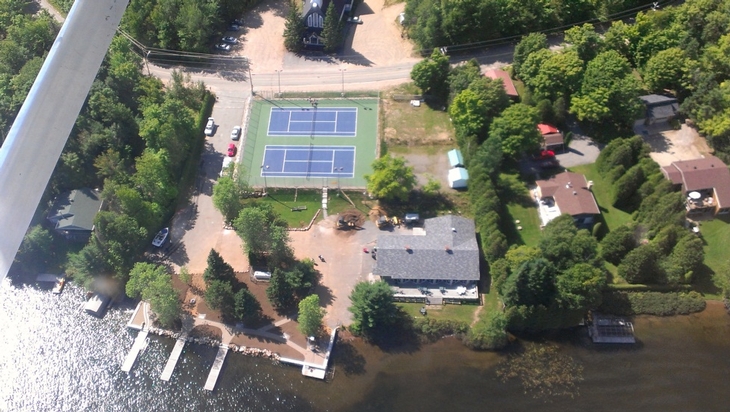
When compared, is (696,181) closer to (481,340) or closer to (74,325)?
(481,340)

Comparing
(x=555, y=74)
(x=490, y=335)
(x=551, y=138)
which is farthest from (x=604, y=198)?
(x=490, y=335)

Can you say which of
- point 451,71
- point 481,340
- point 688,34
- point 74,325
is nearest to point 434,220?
point 481,340

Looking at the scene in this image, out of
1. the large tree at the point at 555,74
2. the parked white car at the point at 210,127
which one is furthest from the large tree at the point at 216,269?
the large tree at the point at 555,74

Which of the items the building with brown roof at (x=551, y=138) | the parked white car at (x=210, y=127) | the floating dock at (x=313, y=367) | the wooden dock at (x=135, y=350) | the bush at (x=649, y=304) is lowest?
the wooden dock at (x=135, y=350)

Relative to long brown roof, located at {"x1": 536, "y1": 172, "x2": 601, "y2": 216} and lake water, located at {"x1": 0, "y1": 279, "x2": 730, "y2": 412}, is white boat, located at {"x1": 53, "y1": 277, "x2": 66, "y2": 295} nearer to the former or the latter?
lake water, located at {"x1": 0, "y1": 279, "x2": 730, "y2": 412}

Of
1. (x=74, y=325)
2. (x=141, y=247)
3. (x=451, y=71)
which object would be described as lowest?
(x=74, y=325)

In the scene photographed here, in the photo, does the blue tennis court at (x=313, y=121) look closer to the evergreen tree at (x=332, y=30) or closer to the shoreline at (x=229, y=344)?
the evergreen tree at (x=332, y=30)

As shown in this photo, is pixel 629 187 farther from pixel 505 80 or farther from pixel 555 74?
pixel 505 80
